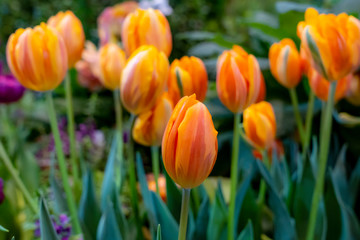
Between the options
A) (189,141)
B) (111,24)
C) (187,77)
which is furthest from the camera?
(111,24)

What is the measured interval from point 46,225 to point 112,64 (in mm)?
190

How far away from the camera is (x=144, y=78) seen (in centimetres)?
32

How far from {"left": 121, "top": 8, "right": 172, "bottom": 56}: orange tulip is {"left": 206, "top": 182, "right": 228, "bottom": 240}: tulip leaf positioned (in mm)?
133

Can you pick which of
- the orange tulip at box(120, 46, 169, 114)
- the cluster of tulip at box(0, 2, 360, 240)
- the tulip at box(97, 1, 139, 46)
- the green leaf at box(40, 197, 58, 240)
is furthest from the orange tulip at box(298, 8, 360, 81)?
the tulip at box(97, 1, 139, 46)

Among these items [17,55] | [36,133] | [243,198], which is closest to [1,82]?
[17,55]

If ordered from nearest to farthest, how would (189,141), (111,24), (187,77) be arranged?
(189,141), (187,77), (111,24)

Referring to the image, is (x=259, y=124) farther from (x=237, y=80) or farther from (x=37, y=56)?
(x=37, y=56)

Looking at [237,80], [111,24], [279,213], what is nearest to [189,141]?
[237,80]

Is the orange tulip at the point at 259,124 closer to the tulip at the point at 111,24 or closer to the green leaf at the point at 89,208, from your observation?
the green leaf at the point at 89,208

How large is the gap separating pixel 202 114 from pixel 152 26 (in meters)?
0.15

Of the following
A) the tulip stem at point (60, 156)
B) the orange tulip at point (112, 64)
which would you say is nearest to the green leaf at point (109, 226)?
the tulip stem at point (60, 156)

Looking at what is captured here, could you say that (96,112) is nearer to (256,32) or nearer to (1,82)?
(256,32)

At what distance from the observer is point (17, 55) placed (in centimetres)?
32

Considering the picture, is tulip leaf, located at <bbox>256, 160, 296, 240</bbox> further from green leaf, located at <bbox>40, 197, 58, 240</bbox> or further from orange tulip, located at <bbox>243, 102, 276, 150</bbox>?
green leaf, located at <bbox>40, 197, 58, 240</bbox>
